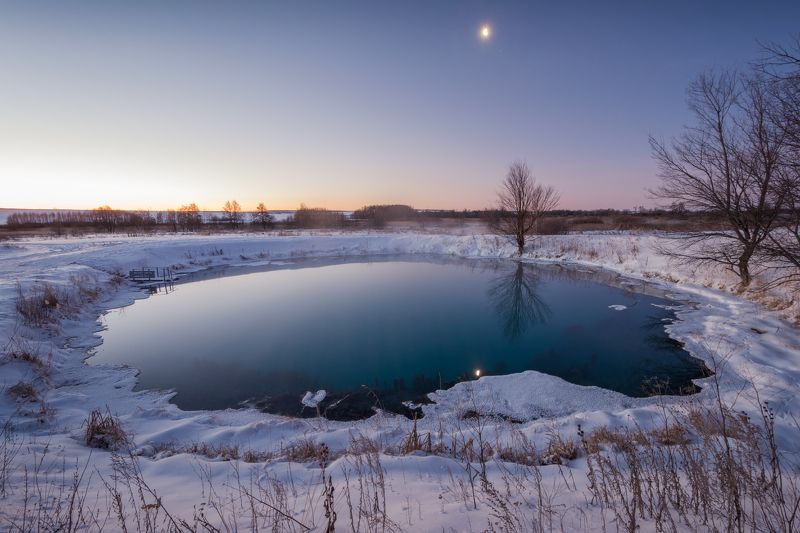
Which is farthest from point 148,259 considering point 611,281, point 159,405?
point 611,281

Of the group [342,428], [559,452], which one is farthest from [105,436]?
[559,452]

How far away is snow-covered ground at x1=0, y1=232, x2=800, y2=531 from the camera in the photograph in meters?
2.80

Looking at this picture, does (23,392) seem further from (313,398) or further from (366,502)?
(366,502)

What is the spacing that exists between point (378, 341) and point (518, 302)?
757 centimetres

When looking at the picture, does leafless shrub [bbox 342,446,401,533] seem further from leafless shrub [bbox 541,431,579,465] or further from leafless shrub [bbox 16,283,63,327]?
leafless shrub [bbox 16,283,63,327]

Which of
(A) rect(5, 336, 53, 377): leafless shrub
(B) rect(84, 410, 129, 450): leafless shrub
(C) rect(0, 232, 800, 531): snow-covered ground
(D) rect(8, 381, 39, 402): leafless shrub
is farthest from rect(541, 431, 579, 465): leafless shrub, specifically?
(A) rect(5, 336, 53, 377): leafless shrub

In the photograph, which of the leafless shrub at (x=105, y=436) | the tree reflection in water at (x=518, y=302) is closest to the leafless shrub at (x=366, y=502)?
the leafless shrub at (x=105, y=436)

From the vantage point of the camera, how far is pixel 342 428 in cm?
548

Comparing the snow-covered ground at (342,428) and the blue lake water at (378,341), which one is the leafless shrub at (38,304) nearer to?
the snow-covered ground at (342,428)

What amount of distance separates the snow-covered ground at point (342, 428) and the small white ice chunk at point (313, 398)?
72cm

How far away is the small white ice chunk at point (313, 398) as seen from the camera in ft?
21.3

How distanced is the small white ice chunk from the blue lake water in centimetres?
12

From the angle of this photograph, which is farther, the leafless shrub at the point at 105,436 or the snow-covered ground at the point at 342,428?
the leafless shrub at the point at 105,436

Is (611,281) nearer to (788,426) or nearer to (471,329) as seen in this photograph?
(471,329)
